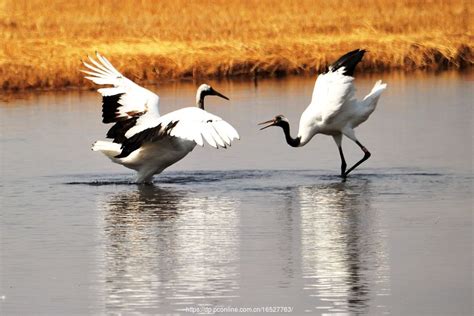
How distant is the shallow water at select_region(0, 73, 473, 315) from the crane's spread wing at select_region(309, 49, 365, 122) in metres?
0.68

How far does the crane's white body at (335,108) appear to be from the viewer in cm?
1499

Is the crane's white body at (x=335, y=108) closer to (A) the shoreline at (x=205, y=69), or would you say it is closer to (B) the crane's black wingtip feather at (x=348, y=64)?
(B) the crane's black wingtip feather at (x=348, y=64)

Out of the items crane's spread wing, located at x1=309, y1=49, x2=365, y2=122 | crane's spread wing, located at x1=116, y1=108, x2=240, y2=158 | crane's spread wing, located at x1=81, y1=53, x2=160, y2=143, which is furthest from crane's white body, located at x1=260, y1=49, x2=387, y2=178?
crane's spread wing, located at x1=116, y1=108, x2=240, y2=158

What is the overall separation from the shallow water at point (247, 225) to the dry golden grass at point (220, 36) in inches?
205

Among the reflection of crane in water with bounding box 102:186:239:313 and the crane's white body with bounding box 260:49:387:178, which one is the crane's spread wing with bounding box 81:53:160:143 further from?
the crane's white body with bounding box 260:49:387:178

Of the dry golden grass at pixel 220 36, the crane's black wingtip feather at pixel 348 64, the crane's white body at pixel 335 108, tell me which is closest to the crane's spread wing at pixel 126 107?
the crane's white body at pixel 335 108

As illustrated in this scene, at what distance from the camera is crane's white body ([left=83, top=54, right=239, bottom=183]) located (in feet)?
42.4

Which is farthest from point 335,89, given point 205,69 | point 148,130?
point 205,69

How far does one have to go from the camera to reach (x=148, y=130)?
1407cm

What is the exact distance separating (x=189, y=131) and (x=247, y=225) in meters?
1.54

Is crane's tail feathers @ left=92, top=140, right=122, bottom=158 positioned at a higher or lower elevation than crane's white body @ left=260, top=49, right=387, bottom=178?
lower

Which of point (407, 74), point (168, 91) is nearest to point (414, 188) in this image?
point (168, 91)

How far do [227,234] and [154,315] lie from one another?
8.86 feet

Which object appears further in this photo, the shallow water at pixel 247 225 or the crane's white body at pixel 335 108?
the crane's white body at pixel 335 108
